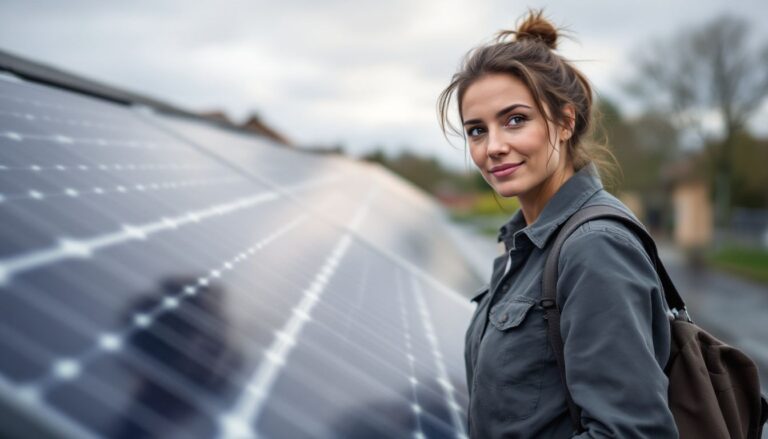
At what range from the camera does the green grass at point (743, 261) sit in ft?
86.6

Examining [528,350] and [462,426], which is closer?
[528,350]

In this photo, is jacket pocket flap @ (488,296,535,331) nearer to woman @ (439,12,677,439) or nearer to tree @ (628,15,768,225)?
woman @ (439,12,677,439)

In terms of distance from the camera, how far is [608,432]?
5.00ft

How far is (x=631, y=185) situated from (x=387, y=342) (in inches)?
1791

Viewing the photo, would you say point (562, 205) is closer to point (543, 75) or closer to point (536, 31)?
point (543, 75)

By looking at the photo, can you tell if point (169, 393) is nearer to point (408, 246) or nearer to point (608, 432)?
point (608, 432)

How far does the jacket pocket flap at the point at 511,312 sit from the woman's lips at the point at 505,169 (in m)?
0.42

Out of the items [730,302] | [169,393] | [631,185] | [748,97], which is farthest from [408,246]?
[631,185]

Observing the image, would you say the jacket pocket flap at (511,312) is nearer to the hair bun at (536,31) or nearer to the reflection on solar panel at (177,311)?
the reflection on solar panel at (177,311)

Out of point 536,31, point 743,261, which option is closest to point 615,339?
point 536,31

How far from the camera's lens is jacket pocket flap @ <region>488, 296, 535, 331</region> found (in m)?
1.87

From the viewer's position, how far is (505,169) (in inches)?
84.0

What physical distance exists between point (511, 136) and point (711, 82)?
37.3 meters

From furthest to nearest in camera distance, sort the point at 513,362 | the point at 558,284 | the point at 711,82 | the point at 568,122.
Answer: the point at 711,82
the point at 568,122
the point at 513,362
the point at 558,284
